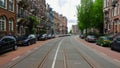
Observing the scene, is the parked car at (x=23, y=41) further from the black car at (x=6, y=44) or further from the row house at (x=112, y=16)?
the row house at (x=112, y=16)

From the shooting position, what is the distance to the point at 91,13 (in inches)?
2571

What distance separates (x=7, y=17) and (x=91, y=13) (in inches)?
1231

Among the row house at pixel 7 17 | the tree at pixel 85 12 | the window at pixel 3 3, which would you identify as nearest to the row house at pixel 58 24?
the tree at pixel 85 12

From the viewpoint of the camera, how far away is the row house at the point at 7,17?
3659cm

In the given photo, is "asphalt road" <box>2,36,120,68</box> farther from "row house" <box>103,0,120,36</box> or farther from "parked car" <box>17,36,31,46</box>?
"row house" <box>103,0,120,36</box>

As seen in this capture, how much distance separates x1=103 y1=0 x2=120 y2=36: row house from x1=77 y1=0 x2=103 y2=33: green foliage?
9759 millimetres

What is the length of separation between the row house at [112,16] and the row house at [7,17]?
59.2ft

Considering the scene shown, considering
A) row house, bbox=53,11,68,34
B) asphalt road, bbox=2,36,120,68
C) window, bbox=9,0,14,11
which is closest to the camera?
asphalt road, bbox=2,36,120,68

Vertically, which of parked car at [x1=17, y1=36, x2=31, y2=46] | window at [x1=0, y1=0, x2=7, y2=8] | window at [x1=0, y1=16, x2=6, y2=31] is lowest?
parked car at [x1=17, y1=36, x2=31, y2=46]

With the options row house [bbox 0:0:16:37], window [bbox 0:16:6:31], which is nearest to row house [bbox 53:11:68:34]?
row house [bbox 0:0:16:37]

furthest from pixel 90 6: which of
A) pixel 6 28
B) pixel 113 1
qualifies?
pixel 6 28

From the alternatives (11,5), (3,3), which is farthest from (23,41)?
(11,5)

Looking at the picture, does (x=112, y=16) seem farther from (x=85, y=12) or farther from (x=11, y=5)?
(x=11, y=5)

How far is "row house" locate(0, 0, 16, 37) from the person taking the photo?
120 ft
